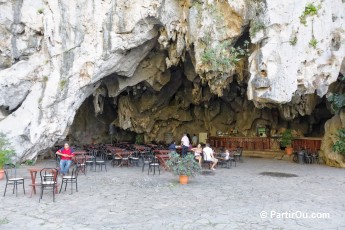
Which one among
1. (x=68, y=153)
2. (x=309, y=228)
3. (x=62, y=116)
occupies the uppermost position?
(x=62, y=116)

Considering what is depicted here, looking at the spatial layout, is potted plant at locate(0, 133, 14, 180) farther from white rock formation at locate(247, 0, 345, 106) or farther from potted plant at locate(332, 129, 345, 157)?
potted plant at locate(332, 129, 345, 157)

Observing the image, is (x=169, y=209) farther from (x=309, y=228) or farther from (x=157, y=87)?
(x=157, y=87)

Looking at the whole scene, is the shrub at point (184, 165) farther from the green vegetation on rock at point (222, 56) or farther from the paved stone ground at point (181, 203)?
the green vegetation on rock at point (222, 56)

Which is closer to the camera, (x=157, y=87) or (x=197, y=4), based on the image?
(x=197, y=4)

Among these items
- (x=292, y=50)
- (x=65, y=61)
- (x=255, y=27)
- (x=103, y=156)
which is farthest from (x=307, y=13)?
(x=103, y=156)

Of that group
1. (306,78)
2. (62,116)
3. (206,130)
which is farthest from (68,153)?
(206,130)

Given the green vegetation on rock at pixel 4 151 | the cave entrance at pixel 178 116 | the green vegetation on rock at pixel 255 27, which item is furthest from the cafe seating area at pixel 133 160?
the green vegetation on rock at pixel 255 27

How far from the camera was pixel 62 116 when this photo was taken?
1648cm

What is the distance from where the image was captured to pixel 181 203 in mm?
9266

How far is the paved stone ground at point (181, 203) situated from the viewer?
295 inches

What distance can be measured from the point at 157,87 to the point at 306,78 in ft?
31.0

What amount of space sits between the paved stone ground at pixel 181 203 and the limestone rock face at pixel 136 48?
150 inches

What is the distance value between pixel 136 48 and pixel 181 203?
1036cm

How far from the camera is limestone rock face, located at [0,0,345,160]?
1473 cm
